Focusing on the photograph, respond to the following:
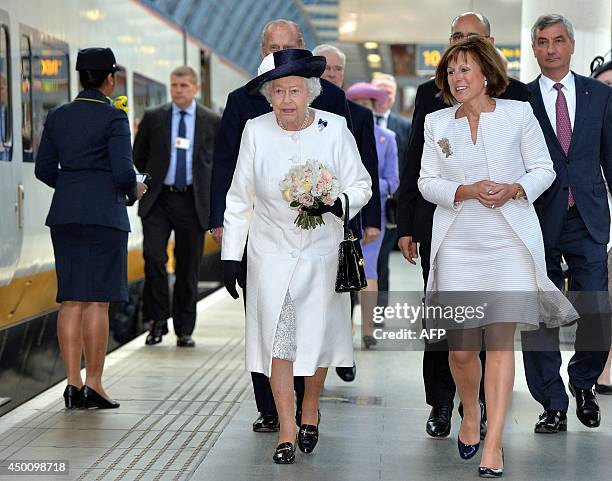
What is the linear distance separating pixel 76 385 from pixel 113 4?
5275mm

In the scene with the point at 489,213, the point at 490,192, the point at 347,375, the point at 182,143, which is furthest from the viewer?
the point at 182,143

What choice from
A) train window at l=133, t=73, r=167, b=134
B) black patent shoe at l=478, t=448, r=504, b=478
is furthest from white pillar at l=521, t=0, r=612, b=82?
black patent shoe at l=478, t=448, r=504, b=478

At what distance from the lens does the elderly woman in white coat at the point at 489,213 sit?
5562 millimetres

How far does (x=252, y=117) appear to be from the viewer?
645cm

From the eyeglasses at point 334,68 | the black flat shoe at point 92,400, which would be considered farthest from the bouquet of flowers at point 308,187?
the eyeglasses at point 334,68

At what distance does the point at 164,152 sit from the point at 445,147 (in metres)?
4.98

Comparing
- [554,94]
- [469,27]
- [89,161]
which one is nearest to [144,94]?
[89,161]

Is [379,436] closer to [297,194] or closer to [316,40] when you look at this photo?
[297,194]

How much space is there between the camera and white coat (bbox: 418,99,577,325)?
18.4 ft

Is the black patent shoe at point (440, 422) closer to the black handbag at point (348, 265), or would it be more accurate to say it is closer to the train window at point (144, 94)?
the black handbag at point (348, 265)

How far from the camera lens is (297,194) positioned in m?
5.56

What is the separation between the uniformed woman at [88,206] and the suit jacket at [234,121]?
886 mm

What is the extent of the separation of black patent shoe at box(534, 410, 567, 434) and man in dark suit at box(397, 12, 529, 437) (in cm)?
32

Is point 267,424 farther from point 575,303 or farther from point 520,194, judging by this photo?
point 520,194
